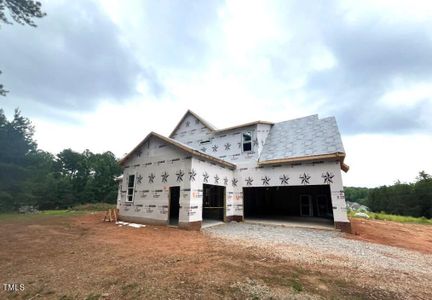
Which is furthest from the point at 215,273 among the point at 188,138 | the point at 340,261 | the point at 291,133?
the point at 188,138

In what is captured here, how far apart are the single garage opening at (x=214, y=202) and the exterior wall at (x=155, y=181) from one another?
12.5ft

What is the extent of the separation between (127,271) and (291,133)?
13.0m

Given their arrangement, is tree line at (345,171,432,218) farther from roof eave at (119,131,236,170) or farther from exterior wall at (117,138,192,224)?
exterior wall at (117,138,192,224)

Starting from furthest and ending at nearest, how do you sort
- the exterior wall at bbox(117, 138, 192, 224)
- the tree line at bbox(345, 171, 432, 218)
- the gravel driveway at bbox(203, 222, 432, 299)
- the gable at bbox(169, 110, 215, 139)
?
1. the tree line at bbox(345, 171, 432, 218)
2. the gable at bbox(169, 110, 215, 139)
3. the exterior wall at bbox(117, 138, 192, 224)
4. the gravel driveway at bbox(203, 222, 432, 299)

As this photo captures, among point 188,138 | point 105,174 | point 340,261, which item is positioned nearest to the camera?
point 340,261

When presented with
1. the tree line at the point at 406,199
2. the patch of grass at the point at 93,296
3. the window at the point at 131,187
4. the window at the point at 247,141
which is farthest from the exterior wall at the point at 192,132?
the tree line at the point at 406,199

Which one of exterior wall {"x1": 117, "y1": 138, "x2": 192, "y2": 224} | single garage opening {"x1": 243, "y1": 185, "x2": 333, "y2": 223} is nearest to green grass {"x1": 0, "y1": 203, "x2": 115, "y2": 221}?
exterior wall {"x1": 117, "y1": 138, "x2": 192, "y2": 224}

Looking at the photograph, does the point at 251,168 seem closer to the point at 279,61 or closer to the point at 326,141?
the point at 326,141

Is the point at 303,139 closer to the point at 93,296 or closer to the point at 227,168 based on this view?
the point at 227,168

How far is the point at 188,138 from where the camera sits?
1733 centimetres

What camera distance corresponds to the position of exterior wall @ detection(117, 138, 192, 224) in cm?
1052

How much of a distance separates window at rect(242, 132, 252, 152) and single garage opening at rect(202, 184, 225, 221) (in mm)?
3379

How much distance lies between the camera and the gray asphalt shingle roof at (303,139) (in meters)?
11.7

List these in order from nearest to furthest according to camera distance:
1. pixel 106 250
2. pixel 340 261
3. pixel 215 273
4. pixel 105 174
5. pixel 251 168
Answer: pixel 215 273
pixel 340 261
pixel 106 250
pixel 251 168
pixel 105 174
